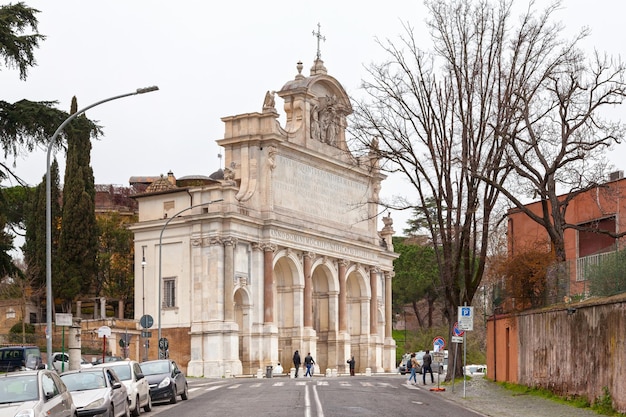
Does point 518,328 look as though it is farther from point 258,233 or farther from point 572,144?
point 258,233

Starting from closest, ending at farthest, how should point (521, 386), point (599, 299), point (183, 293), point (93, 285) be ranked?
point (599, 299) → point (521, 386) → point (183, 293) → point (93, 285)

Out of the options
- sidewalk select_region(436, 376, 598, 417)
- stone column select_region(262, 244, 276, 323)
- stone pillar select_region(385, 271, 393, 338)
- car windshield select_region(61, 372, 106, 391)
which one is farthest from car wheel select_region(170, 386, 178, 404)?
stone pillar select_region(385, 271, 393, 338)

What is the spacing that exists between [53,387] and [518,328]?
23583 millimetres

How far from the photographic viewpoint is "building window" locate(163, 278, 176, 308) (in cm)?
7131

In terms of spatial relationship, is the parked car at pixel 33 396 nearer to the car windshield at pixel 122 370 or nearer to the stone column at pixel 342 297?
the car windshield at pixel 122 370

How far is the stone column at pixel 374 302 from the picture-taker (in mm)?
85125

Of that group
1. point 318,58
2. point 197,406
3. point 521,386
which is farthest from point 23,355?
point 318,58

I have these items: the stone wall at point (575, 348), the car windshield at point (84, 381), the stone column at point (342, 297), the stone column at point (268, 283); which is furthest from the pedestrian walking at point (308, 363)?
the car windshield at point (84, 381)

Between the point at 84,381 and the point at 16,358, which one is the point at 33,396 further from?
the point at 16,358

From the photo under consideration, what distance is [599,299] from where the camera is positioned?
1161 inches

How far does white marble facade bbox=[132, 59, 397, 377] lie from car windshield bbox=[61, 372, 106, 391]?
1503 inches

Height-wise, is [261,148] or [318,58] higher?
[318,58]

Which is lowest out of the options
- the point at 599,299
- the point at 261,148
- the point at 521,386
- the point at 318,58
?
the point at 521,386

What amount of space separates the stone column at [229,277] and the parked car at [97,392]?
42.7 m
